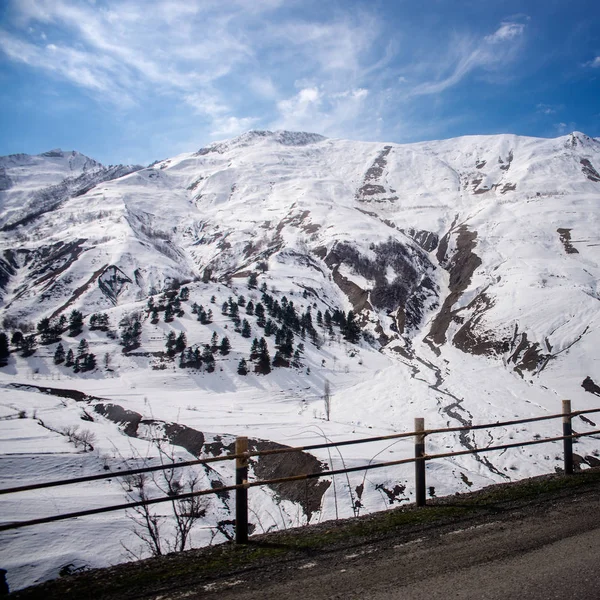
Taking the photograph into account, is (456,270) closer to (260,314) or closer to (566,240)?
(566,240)

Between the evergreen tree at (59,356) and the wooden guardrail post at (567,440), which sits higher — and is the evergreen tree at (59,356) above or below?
below

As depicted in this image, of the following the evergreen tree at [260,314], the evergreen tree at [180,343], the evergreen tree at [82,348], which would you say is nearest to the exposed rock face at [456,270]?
the evergreen tree at [260,314]

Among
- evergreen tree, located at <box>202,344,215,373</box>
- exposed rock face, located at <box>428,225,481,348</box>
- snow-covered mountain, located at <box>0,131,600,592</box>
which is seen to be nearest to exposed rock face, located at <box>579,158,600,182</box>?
snow-covered mountain, located at <box>0,131,600,592</box>

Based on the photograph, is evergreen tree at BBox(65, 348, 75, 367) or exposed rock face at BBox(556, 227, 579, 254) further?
exposed rock face at BBox(556, 227, 579, 254)

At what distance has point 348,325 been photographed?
94875mm

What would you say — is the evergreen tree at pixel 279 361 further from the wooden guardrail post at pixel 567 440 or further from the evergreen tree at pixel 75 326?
the wooden guardrail post at pixel 567 440

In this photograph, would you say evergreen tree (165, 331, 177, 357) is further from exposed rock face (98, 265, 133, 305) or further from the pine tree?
exposed rock face (98, 265, 133, 305)

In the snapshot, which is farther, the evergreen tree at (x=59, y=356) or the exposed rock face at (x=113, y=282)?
the exposed rock face at (x=113, y=282)

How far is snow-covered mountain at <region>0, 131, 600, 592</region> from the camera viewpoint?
42.0 metres

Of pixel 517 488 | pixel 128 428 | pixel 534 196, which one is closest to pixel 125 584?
pixel 517 488

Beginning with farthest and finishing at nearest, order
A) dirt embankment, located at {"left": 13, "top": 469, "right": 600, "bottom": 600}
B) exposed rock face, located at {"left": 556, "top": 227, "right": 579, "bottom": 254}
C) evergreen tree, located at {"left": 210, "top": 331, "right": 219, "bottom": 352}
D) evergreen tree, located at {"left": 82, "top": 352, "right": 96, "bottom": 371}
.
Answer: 1. exposed rock face, located at {"left": 556, "top": 227, "right": 579, "bottom": 254}
2. evergreen tree, located at {"left": 210, "top": 331, "right": 219, "bottom": 352}
3. evergreen tree, located at {"left": 82, "top": 352, "right": 96, "bottom": 371}
4. dirt embankment, located at {"left": 13, "top": 469, "right": 600, "bottom": 600}

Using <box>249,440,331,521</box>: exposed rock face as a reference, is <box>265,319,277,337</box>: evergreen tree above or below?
above

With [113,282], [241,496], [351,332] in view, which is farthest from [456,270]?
[241,496]

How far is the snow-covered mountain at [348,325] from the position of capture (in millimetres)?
42031
